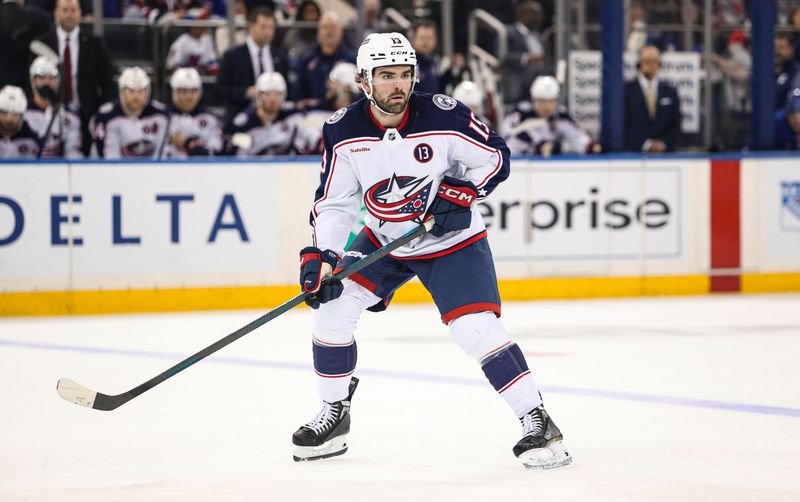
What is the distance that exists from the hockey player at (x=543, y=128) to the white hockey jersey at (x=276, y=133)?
1.56 metres

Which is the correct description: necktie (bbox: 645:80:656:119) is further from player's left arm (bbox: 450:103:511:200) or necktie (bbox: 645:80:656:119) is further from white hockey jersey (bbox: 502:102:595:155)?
player's left arm (bbox: 450:103:511:200)

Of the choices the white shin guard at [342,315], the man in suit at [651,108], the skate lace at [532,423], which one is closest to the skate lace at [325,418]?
the white shin guard at [342,315]

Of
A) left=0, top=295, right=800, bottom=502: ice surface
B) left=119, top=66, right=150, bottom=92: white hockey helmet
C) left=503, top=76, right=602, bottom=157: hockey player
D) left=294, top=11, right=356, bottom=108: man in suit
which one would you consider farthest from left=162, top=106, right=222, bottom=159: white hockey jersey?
left=503, top=76, right=602, bottom=157: hockey player

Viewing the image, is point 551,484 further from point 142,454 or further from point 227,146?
point 227,146

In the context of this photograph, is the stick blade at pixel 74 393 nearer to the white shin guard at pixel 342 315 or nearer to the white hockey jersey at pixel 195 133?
the white shin guard at pixel 342 315

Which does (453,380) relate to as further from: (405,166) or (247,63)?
(247,63)

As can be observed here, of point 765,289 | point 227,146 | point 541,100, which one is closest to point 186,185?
point 227,146

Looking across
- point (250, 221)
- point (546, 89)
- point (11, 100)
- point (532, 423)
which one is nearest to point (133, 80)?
point (11, 100)

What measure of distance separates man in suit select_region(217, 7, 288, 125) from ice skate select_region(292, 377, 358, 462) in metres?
5.43

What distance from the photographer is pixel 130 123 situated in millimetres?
9188

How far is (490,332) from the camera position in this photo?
4145 millimetres

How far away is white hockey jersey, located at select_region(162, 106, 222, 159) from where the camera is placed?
9.25m

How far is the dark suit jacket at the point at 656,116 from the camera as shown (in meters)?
10.7

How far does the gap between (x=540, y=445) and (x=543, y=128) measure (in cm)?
642
